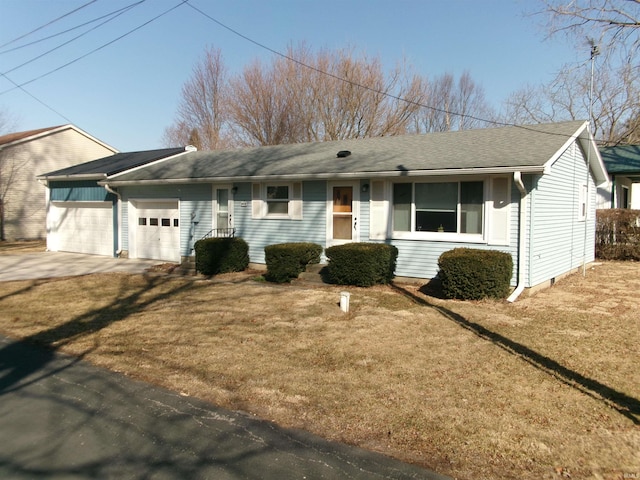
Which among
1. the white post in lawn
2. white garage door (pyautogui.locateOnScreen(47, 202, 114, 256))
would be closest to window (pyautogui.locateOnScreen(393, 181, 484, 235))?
the white post in lawn

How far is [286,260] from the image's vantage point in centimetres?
1181

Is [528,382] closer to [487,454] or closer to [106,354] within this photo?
[487,454]

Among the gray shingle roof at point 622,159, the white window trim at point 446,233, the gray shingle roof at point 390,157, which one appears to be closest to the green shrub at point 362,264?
the white window trim at point 446,233

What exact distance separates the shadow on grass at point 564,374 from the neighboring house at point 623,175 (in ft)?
56.8

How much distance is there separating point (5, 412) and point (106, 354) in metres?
1.81

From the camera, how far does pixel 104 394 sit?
499cm

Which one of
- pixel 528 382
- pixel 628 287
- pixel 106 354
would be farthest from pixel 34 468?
pixel 628 287

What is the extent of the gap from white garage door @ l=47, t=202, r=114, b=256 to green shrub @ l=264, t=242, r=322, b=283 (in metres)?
8.91

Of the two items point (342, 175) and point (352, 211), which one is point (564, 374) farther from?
point (352, 211)

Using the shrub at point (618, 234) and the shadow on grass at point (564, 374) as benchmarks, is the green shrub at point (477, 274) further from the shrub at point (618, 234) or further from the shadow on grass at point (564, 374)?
the shrub at point (618, 234)

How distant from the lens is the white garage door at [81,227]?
60.0ft

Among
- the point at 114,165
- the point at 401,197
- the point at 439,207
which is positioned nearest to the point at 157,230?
the point at 114,165

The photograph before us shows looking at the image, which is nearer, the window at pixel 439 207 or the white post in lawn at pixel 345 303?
the white post in lawn at pixel 345 303

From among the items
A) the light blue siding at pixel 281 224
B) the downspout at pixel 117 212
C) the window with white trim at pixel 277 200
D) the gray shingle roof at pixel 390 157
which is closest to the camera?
the gray shingle roof at pixel 390 157
